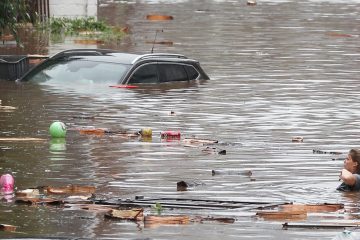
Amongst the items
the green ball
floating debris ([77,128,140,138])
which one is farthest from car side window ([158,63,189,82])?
the green ball

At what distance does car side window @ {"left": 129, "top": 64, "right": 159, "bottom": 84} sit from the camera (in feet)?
90.0

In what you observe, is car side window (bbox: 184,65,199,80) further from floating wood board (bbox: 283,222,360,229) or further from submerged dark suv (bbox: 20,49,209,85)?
floating wood board (bbox: 283,222,360,229)

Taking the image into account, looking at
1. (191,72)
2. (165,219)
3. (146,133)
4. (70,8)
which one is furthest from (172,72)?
(70,8)

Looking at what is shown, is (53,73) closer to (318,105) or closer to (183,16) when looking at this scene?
(318,105)

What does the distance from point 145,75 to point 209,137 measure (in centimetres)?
759

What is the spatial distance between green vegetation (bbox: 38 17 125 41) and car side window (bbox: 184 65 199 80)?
12675mm

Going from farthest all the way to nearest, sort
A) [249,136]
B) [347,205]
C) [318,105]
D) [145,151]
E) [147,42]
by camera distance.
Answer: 1. [147,42]
2. [318,105]
3. [249,136]
4. [145,151]
5. [347,205]

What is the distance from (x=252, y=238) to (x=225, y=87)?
637 inches

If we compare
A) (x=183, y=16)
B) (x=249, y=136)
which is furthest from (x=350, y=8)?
(x=249, y=136)

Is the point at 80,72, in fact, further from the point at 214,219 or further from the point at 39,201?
the point at 214,219

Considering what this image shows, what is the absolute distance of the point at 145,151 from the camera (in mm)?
18719

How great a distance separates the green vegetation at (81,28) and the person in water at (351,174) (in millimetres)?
26491

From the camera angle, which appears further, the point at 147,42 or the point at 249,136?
the point at 147,42

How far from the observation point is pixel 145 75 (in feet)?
91.2
